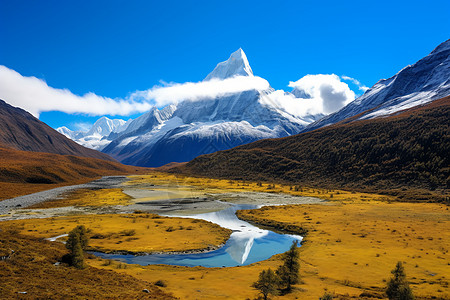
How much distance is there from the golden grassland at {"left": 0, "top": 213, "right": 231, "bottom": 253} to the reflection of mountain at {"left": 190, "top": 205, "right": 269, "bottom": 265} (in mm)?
1598

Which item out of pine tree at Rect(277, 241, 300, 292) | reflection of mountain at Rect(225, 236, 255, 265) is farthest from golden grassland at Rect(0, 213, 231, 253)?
pine tree at Rect(277, 241, 300, 292)

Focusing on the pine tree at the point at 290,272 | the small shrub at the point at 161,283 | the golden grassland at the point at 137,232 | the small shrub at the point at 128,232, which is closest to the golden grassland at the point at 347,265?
the small shrub at the point at 161,283

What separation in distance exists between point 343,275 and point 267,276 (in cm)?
922

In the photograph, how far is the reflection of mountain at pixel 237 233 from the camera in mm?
30969

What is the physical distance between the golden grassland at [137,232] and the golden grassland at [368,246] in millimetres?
11610

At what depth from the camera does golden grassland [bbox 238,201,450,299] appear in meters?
21.2

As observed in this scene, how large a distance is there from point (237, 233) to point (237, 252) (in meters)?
8.85

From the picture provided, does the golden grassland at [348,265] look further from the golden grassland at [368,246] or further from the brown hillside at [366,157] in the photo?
the brown hillside at [366,157]

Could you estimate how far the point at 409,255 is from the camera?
2748cm

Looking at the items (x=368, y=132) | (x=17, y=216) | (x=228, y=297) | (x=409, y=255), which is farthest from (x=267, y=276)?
(x=368, y=132)

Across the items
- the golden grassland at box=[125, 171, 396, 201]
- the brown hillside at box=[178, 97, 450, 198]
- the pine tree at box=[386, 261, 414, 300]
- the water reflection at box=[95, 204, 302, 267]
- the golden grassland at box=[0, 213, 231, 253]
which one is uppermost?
the brown hillside at box=[178, 97, 450, 198]

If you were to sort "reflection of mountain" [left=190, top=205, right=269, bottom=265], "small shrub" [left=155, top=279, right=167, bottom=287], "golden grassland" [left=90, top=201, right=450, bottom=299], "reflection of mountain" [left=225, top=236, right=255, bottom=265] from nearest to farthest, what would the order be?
"golden grassland" [left=90, top=201, right=450, bottom=299]
"small shrub" [left=155, top=279, right=167, bottom=287]
"reflection of mountain" [left=225, top=236, right=255, bottom=265]
"reflection of mountain" [left=190, top=205, right=269, bottom=265]

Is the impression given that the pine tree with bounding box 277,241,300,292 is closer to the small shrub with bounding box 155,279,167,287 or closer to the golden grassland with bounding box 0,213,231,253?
the small shrub with bounding box 155,279,167,287

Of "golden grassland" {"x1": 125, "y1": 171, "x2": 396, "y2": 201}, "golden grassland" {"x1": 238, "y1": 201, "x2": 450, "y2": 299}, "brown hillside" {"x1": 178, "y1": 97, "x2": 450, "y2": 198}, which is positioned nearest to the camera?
"golden grassland" {"x1": 238, "y1": 201, "x2": 450, "y2": 299}
